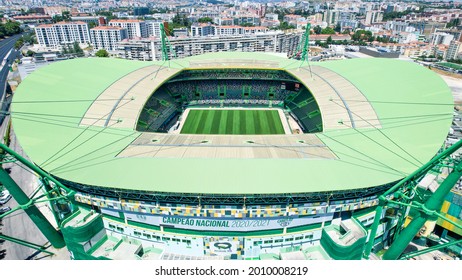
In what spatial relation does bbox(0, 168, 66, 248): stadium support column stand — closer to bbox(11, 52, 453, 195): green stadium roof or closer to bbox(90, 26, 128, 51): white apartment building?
bbox(11, 52, 453, 195): green stadium roof

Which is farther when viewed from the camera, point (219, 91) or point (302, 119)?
point (219, 91)

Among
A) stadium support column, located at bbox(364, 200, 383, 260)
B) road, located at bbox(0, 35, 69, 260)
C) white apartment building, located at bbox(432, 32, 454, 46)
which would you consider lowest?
road, located at bbox(0, 35, 69, 260)

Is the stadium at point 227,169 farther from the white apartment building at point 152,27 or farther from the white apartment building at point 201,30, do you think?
the white apartment building at point 152,27

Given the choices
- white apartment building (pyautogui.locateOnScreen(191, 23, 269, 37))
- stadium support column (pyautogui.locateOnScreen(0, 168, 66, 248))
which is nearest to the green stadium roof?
stadium support column (pyautogui.locateOnScreen(0, 168, 66, 248))

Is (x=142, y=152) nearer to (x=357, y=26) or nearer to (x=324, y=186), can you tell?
(x=324, y=186)

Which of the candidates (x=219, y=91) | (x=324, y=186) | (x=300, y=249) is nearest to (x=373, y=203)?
(x=324, y=186)

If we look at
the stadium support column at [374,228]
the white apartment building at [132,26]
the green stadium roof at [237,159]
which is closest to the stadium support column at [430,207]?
the stadium support column at [374,228]

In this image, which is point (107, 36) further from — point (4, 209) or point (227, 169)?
point (227, 169)
